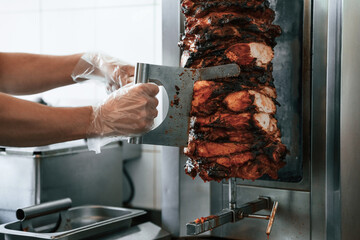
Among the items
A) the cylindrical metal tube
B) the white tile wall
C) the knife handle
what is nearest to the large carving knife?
the knife handle

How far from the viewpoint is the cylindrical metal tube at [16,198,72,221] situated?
3.43 feet

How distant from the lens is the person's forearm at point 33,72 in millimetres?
1271

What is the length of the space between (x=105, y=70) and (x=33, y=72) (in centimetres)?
26

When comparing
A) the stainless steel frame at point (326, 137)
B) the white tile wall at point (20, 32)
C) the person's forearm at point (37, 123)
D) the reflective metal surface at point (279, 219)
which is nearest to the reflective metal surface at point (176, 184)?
the reflective metal surface at point (279, 219)

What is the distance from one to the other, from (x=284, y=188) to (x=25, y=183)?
75cm

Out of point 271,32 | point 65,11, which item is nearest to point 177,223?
point 271,32

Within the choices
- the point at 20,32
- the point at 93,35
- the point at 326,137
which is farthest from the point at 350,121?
the point at 20,32

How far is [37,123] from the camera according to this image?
0.88 meters

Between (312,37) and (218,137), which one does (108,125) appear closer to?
(218,137)

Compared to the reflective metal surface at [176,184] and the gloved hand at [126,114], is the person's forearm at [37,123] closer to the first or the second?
the gloved hand at [126,114]

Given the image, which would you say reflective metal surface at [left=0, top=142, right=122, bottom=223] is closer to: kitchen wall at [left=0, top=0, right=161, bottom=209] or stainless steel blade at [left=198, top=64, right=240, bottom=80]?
kitchen wall at [left=0, top=0, right=161, bottom=209]

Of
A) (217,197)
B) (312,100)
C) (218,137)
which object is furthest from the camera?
(217,197)

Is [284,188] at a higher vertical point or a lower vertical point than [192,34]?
lower

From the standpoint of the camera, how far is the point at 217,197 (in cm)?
106
